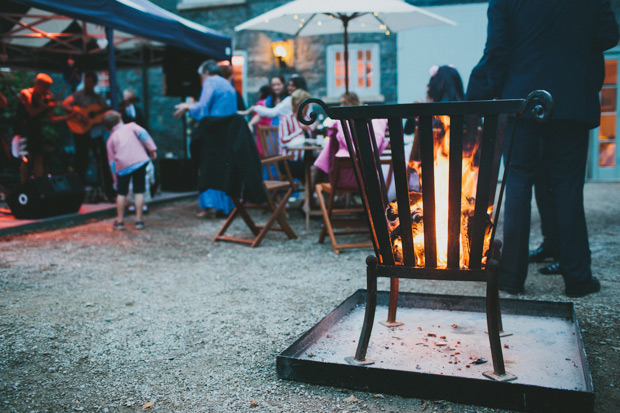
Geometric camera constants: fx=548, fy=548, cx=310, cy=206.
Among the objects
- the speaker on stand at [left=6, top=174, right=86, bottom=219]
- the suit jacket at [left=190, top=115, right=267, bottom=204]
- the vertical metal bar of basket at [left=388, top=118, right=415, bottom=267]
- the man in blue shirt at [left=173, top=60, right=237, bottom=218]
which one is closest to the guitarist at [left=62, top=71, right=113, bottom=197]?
the speaker on stand at [left=6, top=174, right=86, bottom=219]

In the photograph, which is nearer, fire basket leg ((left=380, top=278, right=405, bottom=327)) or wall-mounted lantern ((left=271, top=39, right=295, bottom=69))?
fire basket leg ((left=380, top=278, right=405, bottom=327))

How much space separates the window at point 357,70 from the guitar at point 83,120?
5.28 meters

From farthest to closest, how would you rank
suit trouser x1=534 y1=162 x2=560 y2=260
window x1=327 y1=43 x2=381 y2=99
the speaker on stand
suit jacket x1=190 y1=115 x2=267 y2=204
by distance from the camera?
window x1=327 y1=43 x2=381 y2=99, the speaker on stand, suit jacket x1=190 y1=115 x2=267 y2=204, suit trouser x1=534 y1=162 x2=560 y2=260

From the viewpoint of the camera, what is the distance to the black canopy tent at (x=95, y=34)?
19.9 ft

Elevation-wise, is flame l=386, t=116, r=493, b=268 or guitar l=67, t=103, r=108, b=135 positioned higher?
guitar l=67, t=103, r=108, b=135

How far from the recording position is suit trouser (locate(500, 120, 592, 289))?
327 centimetres

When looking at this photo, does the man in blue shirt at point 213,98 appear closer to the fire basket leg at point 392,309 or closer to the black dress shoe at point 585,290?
the fire basket leg at point 392,309

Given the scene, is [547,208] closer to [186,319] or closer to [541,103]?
[541,103]

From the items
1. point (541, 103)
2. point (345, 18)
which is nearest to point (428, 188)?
point (541, 103)

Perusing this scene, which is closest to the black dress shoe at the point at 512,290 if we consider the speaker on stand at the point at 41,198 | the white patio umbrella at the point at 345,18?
the white patio umbrella at the point at 345,18

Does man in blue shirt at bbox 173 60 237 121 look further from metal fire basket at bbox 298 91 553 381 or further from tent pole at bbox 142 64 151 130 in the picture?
tent pole at bbox 142 64 151 130

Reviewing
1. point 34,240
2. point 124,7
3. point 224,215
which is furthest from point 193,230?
point 124,7

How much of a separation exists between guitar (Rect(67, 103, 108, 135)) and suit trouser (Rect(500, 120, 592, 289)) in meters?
7.30

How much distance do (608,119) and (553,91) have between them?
930 cm
